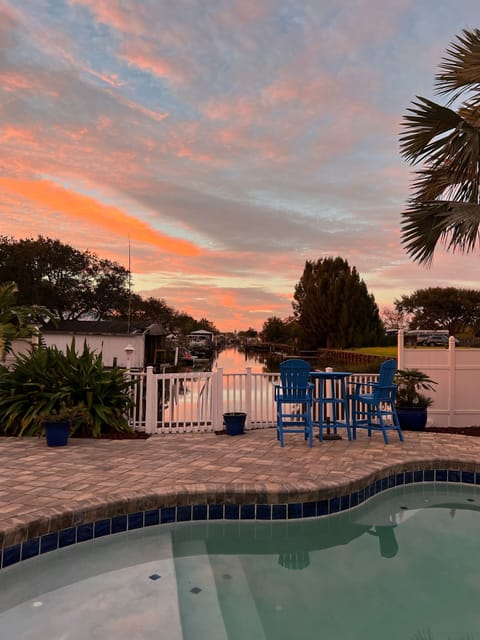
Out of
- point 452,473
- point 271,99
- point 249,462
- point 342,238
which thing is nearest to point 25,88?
point 271,99

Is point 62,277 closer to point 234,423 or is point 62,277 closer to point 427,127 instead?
point 234,423

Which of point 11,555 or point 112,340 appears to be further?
point 112,340

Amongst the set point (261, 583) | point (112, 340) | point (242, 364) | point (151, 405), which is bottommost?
point (242, 364)

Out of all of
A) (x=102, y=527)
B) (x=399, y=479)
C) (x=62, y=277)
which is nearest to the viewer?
(x=102, y=527)

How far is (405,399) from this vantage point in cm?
690

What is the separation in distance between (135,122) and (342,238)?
14431mm

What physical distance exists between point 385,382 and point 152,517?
145 inches

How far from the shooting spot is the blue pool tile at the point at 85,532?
3.28 meters

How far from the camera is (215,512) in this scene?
3789 mm

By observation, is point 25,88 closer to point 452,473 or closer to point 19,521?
point 19,521

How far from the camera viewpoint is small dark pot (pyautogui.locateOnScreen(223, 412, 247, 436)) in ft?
20.8

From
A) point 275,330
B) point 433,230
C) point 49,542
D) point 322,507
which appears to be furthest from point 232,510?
point 275,330

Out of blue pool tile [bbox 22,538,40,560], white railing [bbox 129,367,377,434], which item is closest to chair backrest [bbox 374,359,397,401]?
white railing [bbox 129,367,377,434]

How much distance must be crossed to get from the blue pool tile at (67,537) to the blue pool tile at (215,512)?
1.12 metres
